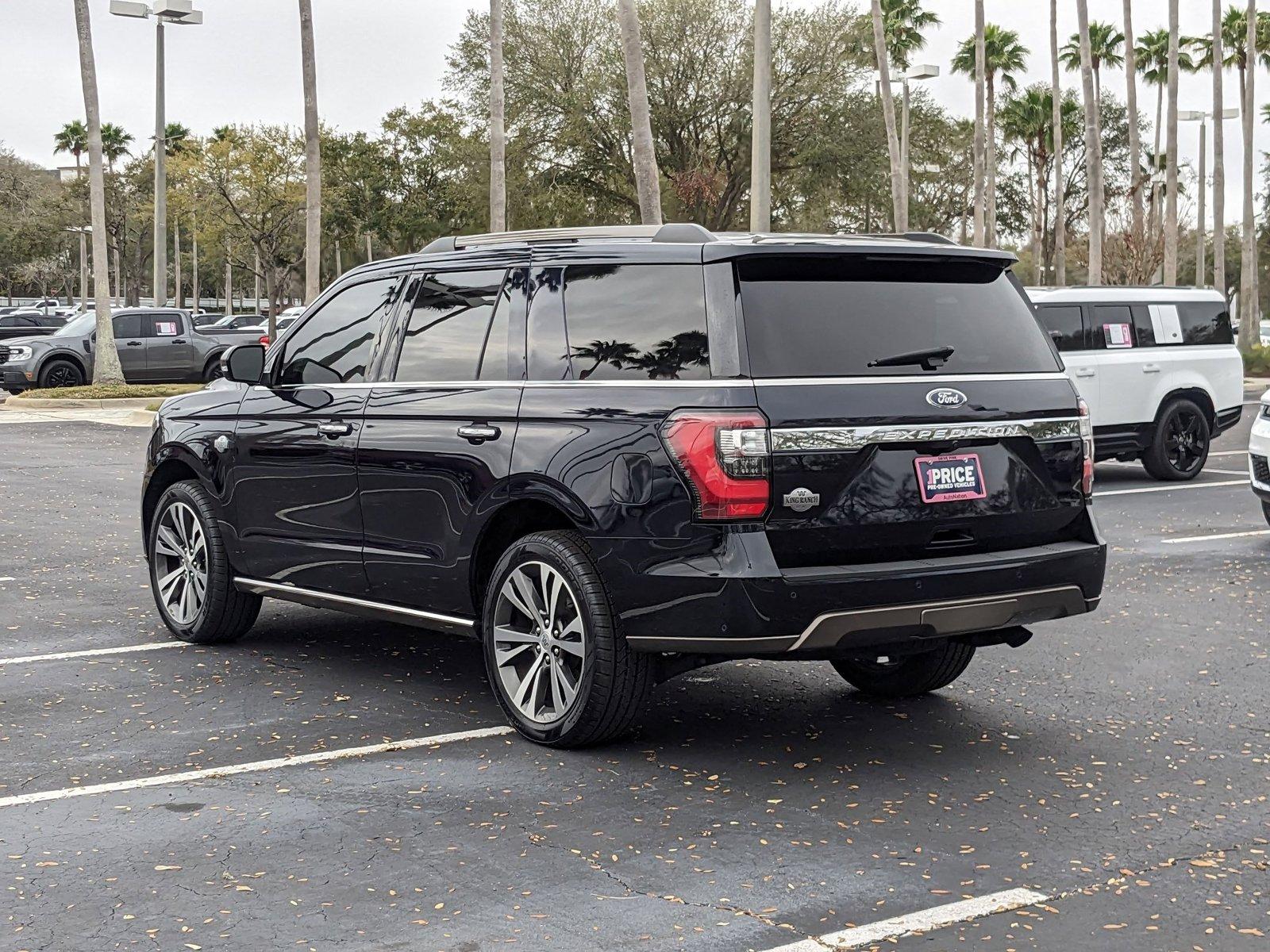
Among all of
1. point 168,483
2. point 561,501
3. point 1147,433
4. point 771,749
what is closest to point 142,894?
point 561,501

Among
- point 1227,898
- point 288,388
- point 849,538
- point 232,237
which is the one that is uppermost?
point 232,237

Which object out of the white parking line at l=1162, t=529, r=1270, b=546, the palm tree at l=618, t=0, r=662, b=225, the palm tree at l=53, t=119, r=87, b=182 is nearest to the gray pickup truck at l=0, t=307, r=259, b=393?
the palm tree at l=618, t=0, r=662, b=225

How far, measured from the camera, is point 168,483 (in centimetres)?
834

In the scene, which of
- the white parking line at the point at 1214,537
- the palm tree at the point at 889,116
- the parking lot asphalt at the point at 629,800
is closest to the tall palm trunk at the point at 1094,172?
the palm tree at the point at 889,116

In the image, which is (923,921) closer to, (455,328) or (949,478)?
(949,478)

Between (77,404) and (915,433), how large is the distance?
2457 cm

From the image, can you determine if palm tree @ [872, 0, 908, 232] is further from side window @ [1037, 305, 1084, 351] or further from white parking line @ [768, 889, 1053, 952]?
white parking line @ [768, 889, 1053, 952]

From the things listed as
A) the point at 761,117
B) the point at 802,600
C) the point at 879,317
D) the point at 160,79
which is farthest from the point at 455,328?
the point at 160,79

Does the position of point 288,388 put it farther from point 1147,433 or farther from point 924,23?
point 924,23

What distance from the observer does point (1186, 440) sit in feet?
53.2

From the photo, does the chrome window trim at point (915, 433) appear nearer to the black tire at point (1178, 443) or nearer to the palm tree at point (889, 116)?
the black tire at point (1178, 443)

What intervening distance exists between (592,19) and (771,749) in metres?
45.1

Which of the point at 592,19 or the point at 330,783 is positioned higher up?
the point at 592,19

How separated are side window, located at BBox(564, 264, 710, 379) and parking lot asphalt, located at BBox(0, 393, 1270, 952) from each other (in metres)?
1.43
